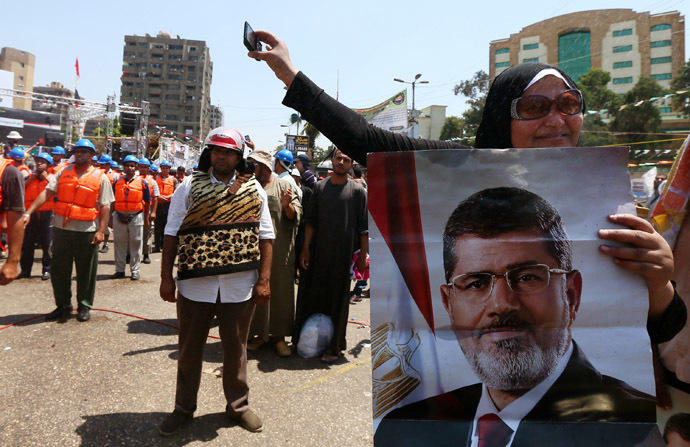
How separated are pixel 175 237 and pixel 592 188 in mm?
2611

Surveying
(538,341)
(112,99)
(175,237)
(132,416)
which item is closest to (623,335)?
(538,341)

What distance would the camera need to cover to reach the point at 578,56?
5744 centimetres

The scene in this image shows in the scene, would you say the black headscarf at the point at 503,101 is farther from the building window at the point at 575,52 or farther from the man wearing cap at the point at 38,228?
the building window at the point at 575,52

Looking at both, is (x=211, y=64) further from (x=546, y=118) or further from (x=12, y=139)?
(x=546, y=118)

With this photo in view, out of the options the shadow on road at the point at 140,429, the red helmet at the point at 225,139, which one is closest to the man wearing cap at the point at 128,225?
the shadow on road at the point at 140,429

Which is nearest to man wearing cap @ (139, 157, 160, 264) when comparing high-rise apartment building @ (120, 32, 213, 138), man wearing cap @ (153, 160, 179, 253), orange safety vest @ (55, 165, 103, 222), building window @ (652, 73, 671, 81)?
man wearing cap @ (153, 160, 179, 253)

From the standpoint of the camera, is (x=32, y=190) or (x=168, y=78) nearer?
(x=32, y=190)

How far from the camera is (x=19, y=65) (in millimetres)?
94938

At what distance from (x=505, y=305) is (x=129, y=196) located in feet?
25.9

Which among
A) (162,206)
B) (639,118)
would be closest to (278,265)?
(162,206)

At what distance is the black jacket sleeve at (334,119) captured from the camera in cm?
107

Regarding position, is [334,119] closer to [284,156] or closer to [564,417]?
[564,417]

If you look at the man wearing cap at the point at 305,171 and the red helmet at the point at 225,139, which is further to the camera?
the man wearing cap at the point at 305,171

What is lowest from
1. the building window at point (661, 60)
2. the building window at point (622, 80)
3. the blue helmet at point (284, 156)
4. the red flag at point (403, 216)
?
the red flag at point (403, 216)
